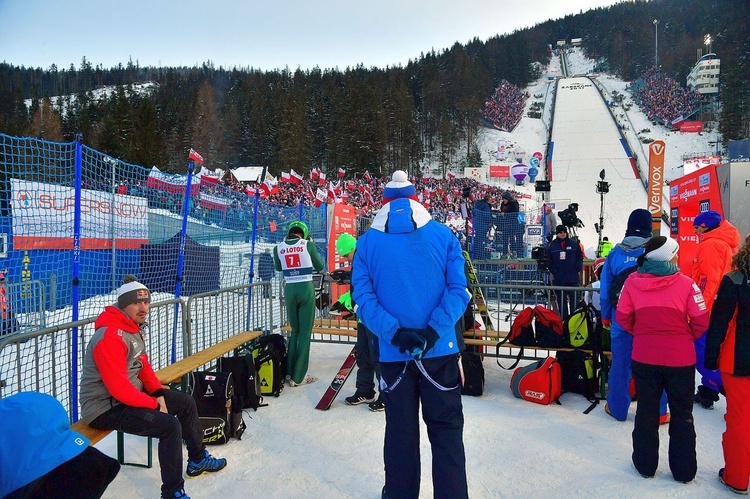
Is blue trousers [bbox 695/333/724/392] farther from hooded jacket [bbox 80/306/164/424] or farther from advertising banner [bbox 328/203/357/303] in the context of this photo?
Answer: advertising banner [bbox 328/203/357/303]

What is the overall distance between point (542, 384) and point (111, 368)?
3.81 metres

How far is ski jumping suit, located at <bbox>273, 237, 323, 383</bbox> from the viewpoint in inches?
215

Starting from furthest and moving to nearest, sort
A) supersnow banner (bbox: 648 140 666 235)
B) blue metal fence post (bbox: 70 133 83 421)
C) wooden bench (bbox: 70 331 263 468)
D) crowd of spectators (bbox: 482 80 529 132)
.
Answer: crowd of spectators (bbox: 482 80 529 132) → supersnow banner (bbox: 648 140 666 235) → blue metal fence post (bbox: 70 133 83 421) → wooden bench (bbox: 70 331 263 468)

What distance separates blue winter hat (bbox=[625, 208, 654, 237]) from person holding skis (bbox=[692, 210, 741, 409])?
67 cm

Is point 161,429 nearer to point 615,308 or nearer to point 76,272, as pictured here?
point 76,272

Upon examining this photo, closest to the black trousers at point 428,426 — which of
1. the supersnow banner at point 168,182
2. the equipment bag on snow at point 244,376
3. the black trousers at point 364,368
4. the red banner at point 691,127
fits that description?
the black trousers at point 364,368

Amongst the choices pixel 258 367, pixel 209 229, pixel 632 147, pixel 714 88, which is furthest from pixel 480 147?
pixel 258 367

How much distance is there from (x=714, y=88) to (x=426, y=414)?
8368 cm

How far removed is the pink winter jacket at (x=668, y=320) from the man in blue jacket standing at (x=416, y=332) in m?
1.48

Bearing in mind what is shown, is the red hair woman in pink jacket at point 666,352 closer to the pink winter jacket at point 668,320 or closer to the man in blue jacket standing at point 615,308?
the pink winter jacket at point 668,320

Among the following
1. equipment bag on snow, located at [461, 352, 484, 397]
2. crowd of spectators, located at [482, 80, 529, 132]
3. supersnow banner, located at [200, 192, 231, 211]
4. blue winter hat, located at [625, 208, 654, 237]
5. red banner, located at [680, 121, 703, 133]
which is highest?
crowd of spectators, located at [482, 80, 529, 132]

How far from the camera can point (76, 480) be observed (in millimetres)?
1420

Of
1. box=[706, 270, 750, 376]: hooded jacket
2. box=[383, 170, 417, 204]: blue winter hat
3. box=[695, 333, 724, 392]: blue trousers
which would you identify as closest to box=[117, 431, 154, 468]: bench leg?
box=[383, 170, 417, 204]: blue winter hat

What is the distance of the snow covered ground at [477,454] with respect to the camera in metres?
3.18
